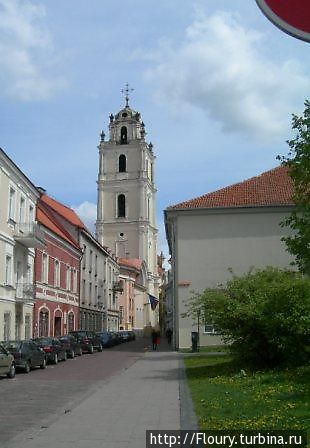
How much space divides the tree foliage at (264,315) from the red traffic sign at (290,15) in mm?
15130

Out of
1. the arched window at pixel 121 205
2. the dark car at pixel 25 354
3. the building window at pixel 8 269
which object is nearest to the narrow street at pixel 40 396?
the dark car at pixel 25 354

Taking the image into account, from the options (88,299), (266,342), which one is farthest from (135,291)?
(266,342)

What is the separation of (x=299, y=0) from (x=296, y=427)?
747 centimetres

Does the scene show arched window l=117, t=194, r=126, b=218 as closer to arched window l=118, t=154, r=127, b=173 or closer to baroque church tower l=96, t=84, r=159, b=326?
baroque church tower l=96, t=84, r=159, b=326

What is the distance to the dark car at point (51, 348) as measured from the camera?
28828mm

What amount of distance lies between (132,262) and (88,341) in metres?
52.0

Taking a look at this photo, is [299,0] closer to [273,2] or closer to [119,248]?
[273,2]

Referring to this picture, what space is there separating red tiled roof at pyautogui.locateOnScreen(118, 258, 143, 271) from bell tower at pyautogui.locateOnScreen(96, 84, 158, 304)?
144 centimetres

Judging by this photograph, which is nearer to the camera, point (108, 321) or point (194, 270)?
point (194, 270)

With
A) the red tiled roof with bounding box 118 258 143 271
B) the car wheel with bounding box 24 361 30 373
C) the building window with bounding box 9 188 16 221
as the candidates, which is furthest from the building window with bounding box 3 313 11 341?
the red tiled roof with bounding box 118 258 143 271

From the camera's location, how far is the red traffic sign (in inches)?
92.0

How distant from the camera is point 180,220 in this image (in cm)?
3991

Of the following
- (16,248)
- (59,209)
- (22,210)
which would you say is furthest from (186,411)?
(59,209)

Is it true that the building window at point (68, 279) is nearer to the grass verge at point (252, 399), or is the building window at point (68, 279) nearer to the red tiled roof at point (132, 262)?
the grass verge at point (252, 399)
